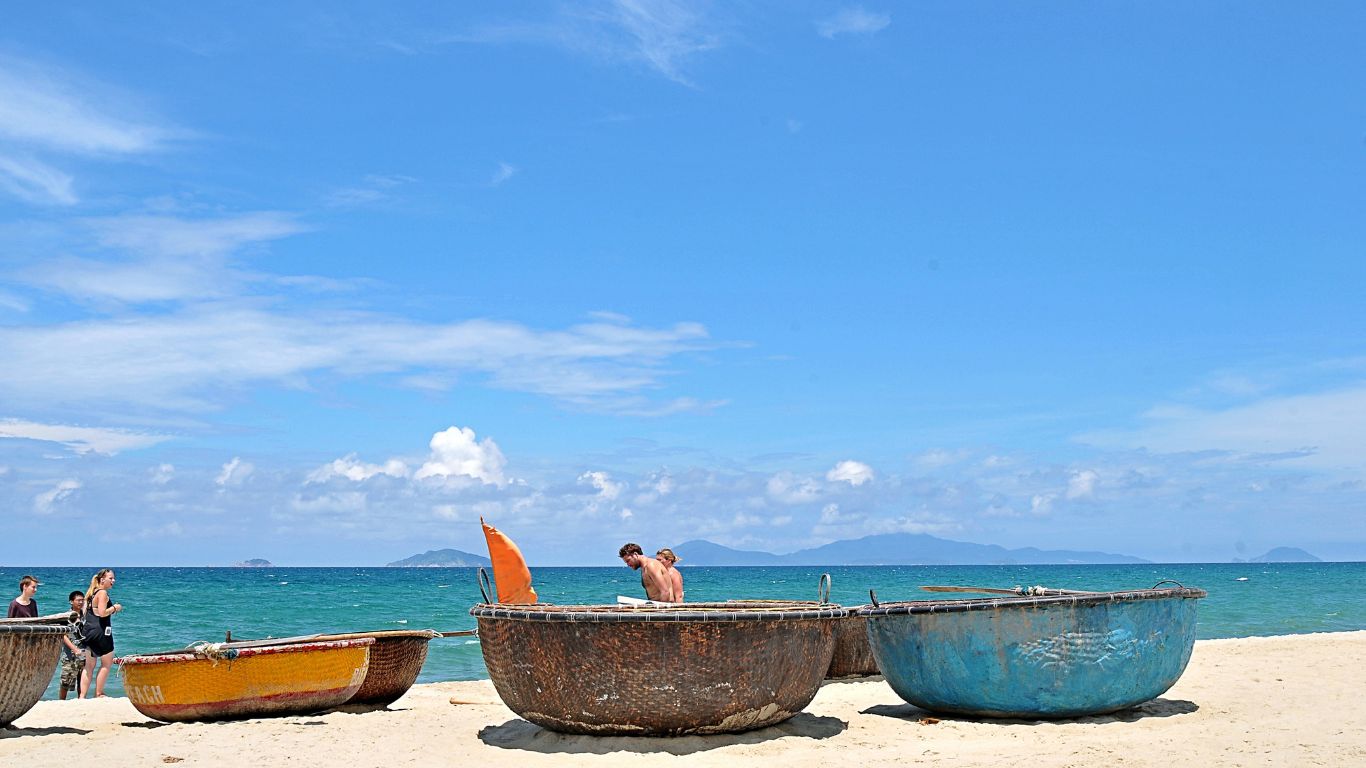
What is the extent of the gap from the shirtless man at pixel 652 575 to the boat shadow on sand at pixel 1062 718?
6.26ft

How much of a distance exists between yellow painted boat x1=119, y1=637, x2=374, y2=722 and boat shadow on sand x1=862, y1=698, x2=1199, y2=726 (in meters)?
4.83

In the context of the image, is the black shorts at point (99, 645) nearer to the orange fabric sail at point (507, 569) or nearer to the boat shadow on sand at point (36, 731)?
the boat shadow on sand at point (36, 731)

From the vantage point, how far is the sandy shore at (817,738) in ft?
24.9

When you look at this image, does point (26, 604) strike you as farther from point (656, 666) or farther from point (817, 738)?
point (817, 738)

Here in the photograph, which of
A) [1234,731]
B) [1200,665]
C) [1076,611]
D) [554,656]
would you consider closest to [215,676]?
[554,656]

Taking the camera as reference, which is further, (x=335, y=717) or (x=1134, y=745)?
(x=335, y=717)

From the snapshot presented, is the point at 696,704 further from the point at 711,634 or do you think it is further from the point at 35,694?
the point at 35,694

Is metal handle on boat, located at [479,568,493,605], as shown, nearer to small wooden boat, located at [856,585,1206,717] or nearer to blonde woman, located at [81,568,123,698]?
small wooden boat, located at [856,585,1206,717]

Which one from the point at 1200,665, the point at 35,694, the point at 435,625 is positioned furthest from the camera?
the point at 435,625

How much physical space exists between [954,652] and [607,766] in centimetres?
270

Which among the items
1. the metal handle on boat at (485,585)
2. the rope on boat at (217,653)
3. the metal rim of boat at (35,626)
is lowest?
the rope on boat at (217,653)

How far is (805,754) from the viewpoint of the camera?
778 centimetres

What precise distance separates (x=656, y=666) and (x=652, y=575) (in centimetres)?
224

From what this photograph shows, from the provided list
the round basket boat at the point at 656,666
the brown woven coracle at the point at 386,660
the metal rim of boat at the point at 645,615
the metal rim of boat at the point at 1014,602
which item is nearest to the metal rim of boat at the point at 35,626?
the brown woven coracle at the point at 386,660
